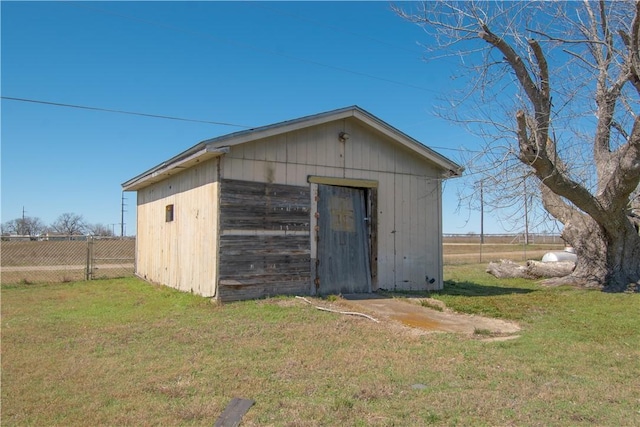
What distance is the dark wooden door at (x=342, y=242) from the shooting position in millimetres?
9820

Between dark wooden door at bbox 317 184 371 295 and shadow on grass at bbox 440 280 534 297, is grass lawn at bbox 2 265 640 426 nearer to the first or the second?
dark wooden door at bbox 317 184 371 295

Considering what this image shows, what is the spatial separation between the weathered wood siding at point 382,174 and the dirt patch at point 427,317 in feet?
4.38

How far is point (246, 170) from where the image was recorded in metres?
9.02

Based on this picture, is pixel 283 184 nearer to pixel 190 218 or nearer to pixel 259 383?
pixel 190 218

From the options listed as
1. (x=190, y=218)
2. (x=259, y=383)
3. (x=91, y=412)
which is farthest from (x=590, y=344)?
(x=190, y=218)

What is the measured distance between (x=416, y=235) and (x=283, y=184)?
3.59 m

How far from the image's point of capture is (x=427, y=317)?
790cm

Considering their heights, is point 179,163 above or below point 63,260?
above

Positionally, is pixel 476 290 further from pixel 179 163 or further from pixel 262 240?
pixel 179 163

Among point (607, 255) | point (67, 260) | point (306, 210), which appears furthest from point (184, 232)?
point (67, 260)

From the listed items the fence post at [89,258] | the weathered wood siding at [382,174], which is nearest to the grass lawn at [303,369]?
the weathered wood siding at [382,174]

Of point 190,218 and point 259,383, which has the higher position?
point 190,218

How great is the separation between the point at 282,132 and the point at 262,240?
209 cm

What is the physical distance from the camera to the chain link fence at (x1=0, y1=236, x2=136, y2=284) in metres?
14.7
